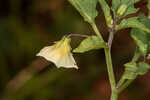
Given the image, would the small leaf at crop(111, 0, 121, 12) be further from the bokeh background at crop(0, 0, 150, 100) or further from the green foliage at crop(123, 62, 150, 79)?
the bokeh background at crop(0, 0, 150, 100)

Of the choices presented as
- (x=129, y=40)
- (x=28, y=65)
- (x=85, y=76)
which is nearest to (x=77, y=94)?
(x=85, y=76)

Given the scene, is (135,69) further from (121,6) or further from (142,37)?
(121,6)

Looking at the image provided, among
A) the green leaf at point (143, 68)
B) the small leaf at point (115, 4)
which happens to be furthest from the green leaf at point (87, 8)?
the green leaf at point (143, 68)

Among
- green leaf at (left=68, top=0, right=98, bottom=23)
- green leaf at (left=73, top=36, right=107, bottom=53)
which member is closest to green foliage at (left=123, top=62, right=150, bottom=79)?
green leaf at (left=73, top=36, right=107, bottom=53)

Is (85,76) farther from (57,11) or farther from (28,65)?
(57,11)

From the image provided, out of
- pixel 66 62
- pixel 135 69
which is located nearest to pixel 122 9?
pixel 135 69

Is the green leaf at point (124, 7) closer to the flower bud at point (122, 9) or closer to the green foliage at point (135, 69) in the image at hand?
the flower bud at point (122, 9)
